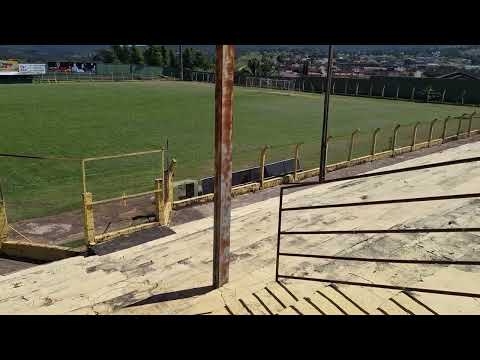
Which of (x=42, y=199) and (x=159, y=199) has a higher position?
(x=159, y=199)

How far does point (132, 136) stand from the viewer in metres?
22.0

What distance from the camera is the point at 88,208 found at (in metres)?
8.28

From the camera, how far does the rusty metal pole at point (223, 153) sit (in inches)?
207

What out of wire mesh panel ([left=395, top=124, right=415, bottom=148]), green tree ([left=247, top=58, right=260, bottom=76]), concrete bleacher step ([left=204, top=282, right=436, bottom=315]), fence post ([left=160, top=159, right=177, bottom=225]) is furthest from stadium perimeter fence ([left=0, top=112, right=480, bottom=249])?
green tree ([left=247, top=58, right=260, bottom=76])

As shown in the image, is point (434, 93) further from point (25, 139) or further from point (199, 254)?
point (199, 254)

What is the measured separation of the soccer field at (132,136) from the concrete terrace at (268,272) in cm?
468

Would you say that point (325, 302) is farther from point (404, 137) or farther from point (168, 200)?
point (404, 137)

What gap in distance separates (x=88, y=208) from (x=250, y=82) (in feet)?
213

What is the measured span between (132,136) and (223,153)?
17406 millimetres

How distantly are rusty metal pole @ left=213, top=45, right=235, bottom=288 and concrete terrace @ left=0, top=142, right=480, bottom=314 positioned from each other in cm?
44

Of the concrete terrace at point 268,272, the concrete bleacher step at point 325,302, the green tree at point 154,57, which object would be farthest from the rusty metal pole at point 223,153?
the green tree at point 154,57

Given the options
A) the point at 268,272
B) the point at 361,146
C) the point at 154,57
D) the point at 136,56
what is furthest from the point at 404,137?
the point at 136,56
